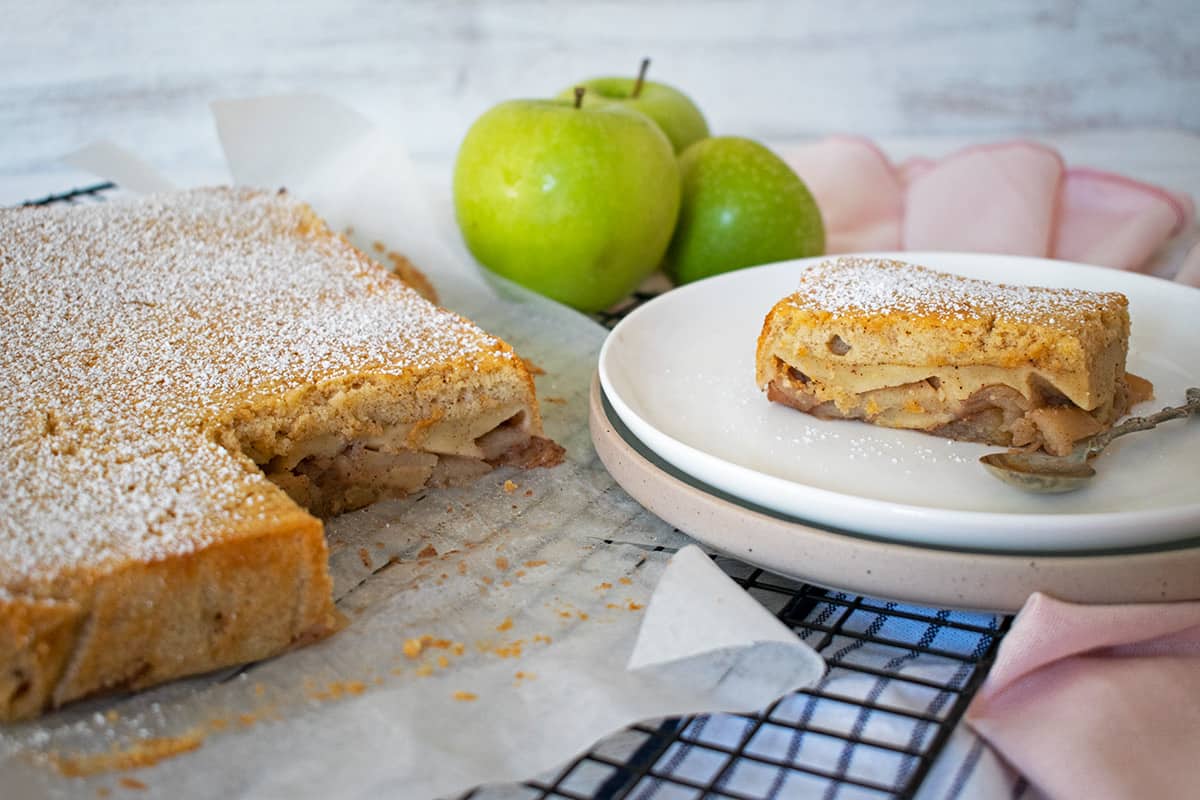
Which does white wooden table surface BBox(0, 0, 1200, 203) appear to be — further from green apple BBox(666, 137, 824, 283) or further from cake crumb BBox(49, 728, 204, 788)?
cake crumb BBox(49, 728, 204, 788)

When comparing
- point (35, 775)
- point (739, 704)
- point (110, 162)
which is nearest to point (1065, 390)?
point (739, 704)

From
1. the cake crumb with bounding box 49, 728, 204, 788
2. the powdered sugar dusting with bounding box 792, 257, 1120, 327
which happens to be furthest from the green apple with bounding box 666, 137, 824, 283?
the cake crumb with bounding box 49, 728, 204, 788

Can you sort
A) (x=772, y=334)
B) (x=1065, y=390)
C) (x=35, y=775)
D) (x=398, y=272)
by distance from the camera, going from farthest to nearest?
1. (x=398, y=272)
2. (x=772, y=334)
3. (x=1065, y=390)
4. (x=35, y=775)

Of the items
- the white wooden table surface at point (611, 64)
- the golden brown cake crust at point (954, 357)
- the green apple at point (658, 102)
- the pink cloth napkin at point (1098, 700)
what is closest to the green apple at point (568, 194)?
the green apple at point (658, 102)

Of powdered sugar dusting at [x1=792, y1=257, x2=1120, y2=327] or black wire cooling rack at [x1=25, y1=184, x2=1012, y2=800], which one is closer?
black wire cooling rack at [x1=25, y1=184, x2=1012, y2=800]

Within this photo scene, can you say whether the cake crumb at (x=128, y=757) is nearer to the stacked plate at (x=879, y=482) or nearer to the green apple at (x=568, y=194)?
the stacked plate at (x=879, y=482)

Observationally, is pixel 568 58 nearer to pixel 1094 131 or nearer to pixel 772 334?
pixel 1094 131

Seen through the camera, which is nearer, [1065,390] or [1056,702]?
[1056,702]
